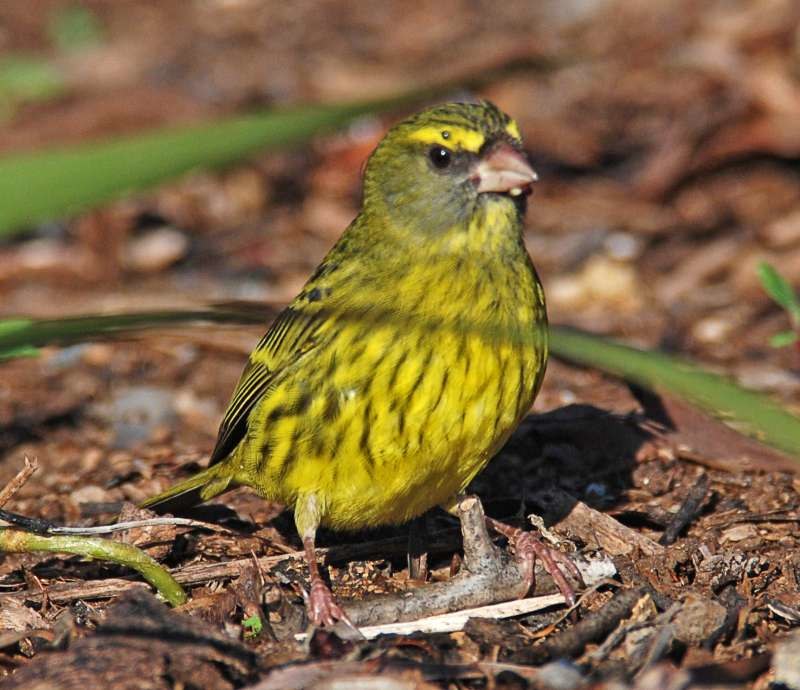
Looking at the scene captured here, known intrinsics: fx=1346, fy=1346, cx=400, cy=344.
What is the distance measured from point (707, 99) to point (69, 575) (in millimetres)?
5332

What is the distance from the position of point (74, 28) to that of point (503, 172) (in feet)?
25.7

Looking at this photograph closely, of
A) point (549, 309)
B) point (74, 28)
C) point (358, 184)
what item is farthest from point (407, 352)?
point (74, 28)

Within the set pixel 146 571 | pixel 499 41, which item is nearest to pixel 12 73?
pixel 499 41

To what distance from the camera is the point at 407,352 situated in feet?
13.3

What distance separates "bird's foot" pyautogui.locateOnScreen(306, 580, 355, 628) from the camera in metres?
3.85

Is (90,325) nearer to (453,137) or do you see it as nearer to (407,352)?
(407,352)

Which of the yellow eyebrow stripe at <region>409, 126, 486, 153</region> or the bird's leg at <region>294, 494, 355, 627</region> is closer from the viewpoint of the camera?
the bird's leg at <region>294, 494, 355, 627</region>

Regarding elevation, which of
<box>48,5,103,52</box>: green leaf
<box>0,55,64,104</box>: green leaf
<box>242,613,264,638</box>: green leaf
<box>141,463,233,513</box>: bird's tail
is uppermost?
<box>48,5,103,52</box>: green leaf

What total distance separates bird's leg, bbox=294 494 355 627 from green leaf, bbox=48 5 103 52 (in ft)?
24.7

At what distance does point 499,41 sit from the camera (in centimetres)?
982

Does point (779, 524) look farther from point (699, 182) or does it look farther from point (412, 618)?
point (699, 182)

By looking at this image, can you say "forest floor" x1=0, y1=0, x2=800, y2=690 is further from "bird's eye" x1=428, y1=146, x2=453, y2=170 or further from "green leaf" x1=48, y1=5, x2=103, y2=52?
"bird's eye" x1=428, y1=146, x2=453, y2=170

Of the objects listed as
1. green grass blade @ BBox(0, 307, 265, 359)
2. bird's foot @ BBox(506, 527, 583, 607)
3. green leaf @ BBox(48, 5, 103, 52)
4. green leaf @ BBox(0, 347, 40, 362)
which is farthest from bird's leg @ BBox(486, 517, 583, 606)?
green leaf @ BBox(48, 5, 103, 52)

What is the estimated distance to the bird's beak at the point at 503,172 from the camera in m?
4.25
